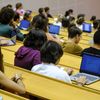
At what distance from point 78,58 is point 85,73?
876mm

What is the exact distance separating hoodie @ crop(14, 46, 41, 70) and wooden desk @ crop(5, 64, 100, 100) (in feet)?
1.76

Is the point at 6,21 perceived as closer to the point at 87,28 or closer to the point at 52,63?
the point at 52,63

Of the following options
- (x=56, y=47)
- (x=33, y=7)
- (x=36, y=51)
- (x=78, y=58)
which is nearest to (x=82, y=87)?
(x=56, y=47)

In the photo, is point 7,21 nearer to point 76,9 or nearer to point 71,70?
point 71,70

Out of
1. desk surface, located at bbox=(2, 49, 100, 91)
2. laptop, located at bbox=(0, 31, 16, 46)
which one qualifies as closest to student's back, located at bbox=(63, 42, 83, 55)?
desk surface, located at bbox=(2, 49, 100, 91)

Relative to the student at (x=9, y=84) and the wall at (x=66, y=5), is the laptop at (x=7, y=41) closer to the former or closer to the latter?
the student at (x=9, y=84)

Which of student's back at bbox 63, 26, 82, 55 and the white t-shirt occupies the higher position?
the white t-shirt

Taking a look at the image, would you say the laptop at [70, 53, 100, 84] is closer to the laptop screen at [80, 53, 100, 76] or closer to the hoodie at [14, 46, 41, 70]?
the laptop screen at [80, 53, 100, 76]

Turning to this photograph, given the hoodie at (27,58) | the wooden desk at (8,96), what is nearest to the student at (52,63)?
the hoodie at (27,58)

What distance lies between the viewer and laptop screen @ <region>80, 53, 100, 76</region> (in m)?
4.02

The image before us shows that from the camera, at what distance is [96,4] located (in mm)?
14867

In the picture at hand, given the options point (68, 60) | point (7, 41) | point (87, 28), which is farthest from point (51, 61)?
point (87, 28)

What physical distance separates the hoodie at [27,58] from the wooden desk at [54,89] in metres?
0.54

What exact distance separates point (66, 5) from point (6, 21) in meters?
8.57
